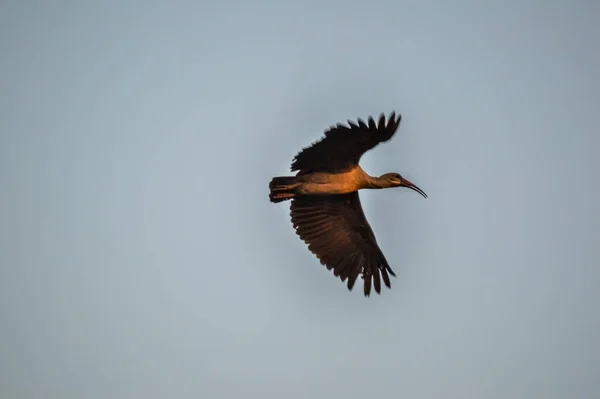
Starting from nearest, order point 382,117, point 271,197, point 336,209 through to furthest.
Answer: point 382,117 < point 271,197 < point 336,209

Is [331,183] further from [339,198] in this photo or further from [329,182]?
[339,198]

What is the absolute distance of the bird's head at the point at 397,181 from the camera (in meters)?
17.5

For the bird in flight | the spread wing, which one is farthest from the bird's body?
the spread wing

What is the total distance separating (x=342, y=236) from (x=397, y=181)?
1.64 meters

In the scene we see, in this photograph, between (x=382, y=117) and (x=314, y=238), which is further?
(x=314, y=238)

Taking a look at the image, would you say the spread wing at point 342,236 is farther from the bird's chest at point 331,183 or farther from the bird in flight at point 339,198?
the bird's chest at point 331,183

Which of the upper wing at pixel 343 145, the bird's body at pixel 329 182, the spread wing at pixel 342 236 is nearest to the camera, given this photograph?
the upper wing at pixel 343 145

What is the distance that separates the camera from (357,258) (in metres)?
18.2

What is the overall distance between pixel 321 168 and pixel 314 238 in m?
1.80

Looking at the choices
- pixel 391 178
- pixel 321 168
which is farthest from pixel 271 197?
pixel 391 178

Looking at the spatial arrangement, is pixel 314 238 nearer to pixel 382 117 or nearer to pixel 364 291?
pixel 364 291

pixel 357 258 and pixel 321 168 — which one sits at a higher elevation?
pixel 321 168

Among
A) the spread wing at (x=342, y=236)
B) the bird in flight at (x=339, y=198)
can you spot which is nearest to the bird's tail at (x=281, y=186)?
the bird in flight at (x=339, y=198)

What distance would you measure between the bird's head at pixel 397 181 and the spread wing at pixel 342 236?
30.4 inches
